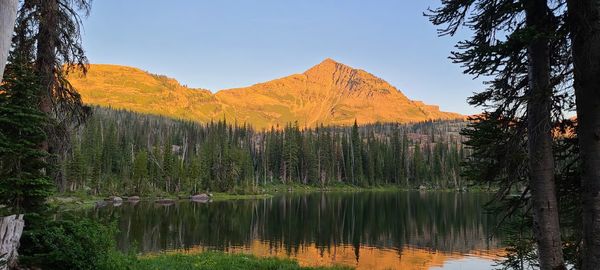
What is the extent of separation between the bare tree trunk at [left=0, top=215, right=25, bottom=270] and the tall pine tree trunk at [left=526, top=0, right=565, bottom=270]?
11866 mm

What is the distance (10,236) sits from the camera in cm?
1070

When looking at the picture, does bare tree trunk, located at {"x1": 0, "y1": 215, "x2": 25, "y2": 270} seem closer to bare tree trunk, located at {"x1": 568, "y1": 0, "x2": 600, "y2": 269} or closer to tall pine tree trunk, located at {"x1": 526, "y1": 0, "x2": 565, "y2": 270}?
tall pine tree trunk, located at {"x1": 526, "y1": 0, "x2": 565, "y2": 270}

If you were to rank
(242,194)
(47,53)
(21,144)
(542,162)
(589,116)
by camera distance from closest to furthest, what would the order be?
(589,116), (542,162), (21,144), (47,53), (242,194)

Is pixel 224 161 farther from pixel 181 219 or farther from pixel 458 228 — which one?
pixel 458 228

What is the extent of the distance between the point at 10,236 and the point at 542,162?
12.4 m

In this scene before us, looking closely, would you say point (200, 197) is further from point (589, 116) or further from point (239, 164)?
point (589, 116)

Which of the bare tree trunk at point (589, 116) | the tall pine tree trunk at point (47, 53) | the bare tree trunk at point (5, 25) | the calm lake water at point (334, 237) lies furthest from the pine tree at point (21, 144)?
the bare tree trunk at point (589, 116)

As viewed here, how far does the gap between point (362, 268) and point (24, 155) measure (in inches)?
958

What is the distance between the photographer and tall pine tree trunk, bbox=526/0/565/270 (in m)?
8.73

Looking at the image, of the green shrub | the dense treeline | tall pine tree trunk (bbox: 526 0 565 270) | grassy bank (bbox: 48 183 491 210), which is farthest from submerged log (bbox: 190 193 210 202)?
tall pine tree trunk (bbox: 526 0 565 270)

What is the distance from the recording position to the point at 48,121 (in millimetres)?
14961

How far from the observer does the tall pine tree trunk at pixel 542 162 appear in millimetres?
8734

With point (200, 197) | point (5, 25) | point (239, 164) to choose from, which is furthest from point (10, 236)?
point (239, 164)

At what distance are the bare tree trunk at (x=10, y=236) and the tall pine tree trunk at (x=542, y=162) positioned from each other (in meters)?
11.9
